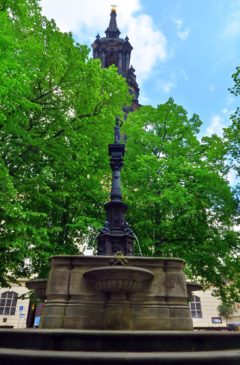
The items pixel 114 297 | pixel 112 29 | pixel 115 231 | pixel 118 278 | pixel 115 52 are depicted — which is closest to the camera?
pixel 118 278

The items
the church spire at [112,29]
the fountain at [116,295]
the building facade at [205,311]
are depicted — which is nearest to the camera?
the fountain at [116,295]

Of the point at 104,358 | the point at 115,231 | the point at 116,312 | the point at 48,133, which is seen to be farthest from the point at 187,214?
the point at 104,358

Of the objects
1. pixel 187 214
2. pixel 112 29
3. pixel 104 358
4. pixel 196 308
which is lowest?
pixel 104 358

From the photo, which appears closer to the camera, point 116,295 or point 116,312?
point 116,312

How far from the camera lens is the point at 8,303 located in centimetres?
2728

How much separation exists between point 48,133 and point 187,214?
24.9 ft

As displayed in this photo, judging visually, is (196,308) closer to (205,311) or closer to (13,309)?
(205,311)

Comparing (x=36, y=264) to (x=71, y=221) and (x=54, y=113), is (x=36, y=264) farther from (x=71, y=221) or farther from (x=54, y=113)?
(x=54, y=113)

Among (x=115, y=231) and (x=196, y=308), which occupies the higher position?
(x=196, y=308)

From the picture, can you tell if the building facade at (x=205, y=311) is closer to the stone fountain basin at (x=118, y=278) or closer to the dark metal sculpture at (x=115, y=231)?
the dark metal sculpture at (x=115, y=231)

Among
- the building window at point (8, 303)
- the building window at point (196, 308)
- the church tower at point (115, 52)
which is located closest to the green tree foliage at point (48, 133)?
the building window at point (8, 303)

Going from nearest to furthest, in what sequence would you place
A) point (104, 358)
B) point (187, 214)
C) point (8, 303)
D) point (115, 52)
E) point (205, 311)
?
point (104, 358) < point (187, 214) < point (8, 303) < point (205, 311) < point (115, 52)

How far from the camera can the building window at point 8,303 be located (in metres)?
26.8

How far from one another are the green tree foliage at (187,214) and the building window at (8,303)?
18.7 meters
